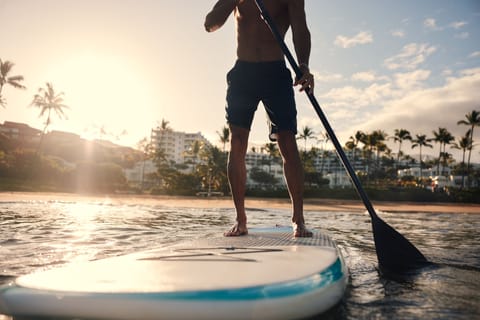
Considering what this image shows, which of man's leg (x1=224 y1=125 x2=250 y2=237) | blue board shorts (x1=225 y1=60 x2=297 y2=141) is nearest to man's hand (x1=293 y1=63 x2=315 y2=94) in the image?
blue board shorts (x1=225 y1=60 x2=297 y2=141)

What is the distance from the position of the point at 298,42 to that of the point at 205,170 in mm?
40215

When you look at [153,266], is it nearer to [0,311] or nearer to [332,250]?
[0,311]

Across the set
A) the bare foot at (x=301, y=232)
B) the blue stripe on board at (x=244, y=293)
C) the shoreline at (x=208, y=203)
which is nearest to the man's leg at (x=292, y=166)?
the bare foot at (x=301, y=232)

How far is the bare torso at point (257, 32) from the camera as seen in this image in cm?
Result: 284

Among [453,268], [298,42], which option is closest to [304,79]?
[298,42]

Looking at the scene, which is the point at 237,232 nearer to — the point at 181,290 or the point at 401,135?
the point at 181,290

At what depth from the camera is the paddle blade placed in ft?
7.34

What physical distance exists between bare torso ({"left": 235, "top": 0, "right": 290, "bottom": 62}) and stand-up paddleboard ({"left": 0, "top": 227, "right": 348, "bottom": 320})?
6.24ft

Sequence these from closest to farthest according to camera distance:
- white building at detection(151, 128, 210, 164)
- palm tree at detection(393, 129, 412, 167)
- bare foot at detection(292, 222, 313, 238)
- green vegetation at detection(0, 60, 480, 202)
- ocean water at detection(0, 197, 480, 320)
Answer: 1. ocean water at detection(0, 197, 480, 320)
2. bare foot at detection(292, 222, 313, 238)
3. green vegetation at detection(0, 60, 480, 202)
4. palm tree at detection(393, 129, 412, 167)
5. white building at detection(151, 128, 210, 164)

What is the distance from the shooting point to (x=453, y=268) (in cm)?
221

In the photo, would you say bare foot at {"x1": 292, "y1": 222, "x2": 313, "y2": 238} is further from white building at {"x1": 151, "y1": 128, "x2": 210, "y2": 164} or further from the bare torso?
white building at {"x1": 151, "y1": 128, "x2": 210, "y2": 164}

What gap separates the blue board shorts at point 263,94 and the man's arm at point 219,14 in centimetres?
35

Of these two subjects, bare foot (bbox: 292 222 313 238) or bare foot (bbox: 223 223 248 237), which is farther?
bare foot (bbox: 223 223 248 237)

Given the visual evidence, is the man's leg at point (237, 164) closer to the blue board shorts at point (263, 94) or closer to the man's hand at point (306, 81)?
the blue board shorts at point (263, 94)
